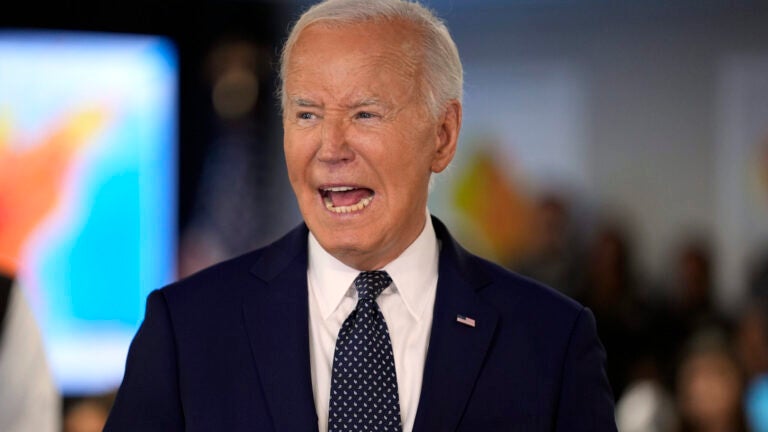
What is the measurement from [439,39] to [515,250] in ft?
17.4

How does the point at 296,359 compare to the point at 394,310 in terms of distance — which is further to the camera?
the point at 394,310

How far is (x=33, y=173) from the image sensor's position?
234 inches

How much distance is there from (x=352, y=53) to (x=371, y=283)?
1.17 ft

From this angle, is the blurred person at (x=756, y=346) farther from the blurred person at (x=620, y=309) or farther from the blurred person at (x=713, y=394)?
the blurred person at (x=620, y=309)

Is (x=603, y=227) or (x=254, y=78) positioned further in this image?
(x=603, y=227)

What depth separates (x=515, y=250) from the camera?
718 centimetres

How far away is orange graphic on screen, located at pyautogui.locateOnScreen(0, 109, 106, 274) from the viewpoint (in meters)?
5.88

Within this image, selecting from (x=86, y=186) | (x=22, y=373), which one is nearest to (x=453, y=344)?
(x=22, y=373)

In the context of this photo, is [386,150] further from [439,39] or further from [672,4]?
[672,4]

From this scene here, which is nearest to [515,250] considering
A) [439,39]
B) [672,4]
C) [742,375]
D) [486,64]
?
[486,64]

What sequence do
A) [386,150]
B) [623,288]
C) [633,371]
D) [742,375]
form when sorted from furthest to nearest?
[623,288] → [633,371] → [742,375] → [386,150]

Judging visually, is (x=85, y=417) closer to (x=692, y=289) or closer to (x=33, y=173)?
(x=33, y=173)

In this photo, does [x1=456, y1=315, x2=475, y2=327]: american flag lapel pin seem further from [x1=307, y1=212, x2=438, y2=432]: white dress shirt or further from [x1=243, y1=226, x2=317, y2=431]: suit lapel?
[x1=243, y1=226, x2=317, y2=431]: suit lapel

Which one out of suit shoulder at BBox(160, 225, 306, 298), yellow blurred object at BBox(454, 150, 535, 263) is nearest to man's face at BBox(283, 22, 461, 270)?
suit shoulder at BBox(160, 225, 306, 298)
